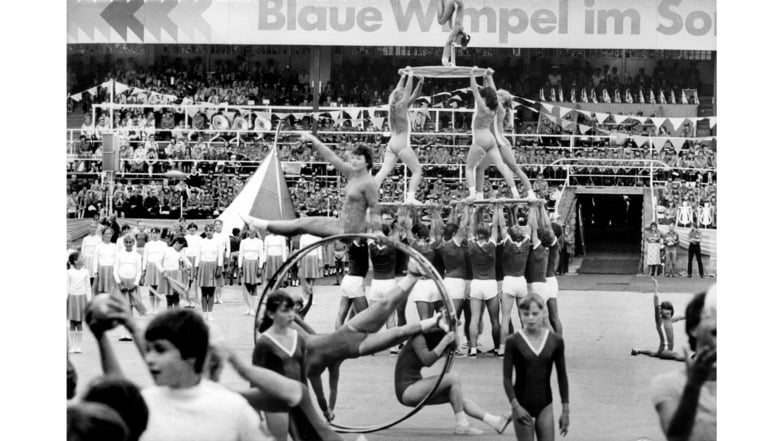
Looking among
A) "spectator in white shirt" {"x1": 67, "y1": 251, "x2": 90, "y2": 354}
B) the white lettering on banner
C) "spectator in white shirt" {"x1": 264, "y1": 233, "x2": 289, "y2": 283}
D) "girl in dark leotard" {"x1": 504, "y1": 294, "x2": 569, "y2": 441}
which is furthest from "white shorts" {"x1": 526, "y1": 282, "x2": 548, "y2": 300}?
"spectator in white shirt" {"x1": 67, "y1": 251, "x2": 90, "y2": 354}

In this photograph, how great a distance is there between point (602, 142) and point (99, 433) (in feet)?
26.8

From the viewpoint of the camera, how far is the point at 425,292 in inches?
448

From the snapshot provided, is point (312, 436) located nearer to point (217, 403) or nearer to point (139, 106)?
point (217, 403)

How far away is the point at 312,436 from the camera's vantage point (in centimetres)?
884

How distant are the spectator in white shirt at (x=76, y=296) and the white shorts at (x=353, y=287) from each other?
2599 mm

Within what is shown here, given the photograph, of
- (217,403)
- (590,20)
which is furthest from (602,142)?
(217,403)

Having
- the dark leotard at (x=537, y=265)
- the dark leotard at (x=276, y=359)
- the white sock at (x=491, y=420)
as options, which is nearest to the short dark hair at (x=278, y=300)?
the dark leotard at (x=276, y=359)

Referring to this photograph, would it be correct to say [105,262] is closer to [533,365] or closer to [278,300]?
[278,300]

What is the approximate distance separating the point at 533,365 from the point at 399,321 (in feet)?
8.67

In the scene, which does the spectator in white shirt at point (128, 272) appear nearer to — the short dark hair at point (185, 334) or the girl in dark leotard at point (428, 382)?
the girl in dark leotard at point (428, 382)

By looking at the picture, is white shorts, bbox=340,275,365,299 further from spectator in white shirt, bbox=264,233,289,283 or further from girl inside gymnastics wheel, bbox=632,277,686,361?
spectator in white shirt, bbox=264,233,289,283

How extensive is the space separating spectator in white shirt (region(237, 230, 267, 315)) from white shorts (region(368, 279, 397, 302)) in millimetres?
2670

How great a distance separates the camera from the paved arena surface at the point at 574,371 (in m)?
9.81

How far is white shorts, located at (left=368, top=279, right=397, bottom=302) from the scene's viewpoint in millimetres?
10758
